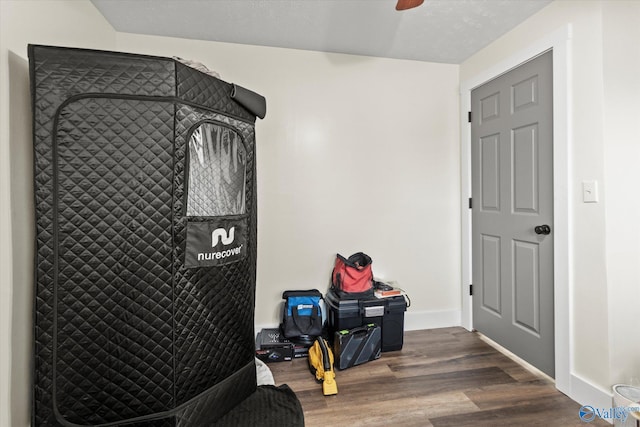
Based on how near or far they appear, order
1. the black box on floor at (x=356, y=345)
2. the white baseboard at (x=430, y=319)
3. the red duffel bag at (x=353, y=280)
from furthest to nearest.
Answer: the white baseboard at (x=430, y=319)
the red duffel bag at (x=353, y=280)
the black box on floor at (x=356, y=345)

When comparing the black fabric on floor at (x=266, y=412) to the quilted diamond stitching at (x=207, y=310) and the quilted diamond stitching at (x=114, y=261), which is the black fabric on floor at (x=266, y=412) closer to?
the quilted diamond stitching at (x=207, y=310)

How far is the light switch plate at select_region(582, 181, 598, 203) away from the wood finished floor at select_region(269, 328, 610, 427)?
44.4 inches

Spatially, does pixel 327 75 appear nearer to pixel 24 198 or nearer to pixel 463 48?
pixel 463 48

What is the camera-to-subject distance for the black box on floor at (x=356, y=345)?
216cm

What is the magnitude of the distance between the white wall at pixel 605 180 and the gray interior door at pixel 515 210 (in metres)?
0.24

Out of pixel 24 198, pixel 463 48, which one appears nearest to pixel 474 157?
pixel 463 48

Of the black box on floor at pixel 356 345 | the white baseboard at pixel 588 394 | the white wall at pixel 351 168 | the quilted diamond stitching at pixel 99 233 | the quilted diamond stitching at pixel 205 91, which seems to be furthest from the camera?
the white wall at pixel 351 168

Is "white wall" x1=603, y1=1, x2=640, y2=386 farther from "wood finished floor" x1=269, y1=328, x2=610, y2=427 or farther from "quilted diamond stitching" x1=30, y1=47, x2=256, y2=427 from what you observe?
"quilted diamond stitching" x1=30, y1=47, x2=256, y2=427

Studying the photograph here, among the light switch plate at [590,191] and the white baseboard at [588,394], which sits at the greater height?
the light switch plate at [590,191]

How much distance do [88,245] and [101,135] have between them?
0.41 metres

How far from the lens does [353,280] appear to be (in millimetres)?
2486

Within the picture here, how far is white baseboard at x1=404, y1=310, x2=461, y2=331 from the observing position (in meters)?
2.85

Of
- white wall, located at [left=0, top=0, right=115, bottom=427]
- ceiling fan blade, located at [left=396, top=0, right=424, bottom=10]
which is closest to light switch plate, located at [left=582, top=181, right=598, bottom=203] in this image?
ceiling fan blade, located at [left=396, top=0, right=424, bottom=10]

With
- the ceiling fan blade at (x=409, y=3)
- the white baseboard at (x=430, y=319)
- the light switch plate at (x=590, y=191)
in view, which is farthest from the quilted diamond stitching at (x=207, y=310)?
the light switch plate at (x=590, y=191)
